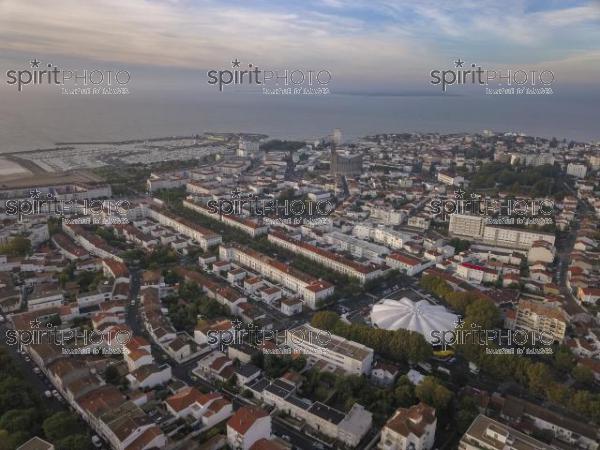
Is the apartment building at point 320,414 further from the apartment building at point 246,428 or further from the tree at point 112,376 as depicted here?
the tree at point 112,376

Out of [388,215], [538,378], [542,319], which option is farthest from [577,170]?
[538,378]

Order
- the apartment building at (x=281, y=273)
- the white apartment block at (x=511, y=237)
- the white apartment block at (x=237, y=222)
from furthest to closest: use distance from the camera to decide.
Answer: the white apartment block at (x=237, y=222), the white apartment block at (x=511, y=237), the apartment building at (x=281, y=273)

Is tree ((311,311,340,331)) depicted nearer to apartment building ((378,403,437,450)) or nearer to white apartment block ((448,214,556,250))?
apartment building ((378,403,437,450))

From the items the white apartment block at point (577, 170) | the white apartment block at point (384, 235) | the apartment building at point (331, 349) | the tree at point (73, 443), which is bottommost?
the tree at point (73, 443)

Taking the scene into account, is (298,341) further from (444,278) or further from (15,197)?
(15,197)

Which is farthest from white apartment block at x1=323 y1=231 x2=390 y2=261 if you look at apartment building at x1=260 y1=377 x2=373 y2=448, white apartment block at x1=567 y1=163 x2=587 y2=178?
white apartment block at x1=567 y1=163 x2=587 y2=178

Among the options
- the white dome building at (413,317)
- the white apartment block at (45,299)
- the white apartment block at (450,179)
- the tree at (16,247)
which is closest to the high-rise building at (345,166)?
the white apartment block at (450,179)
